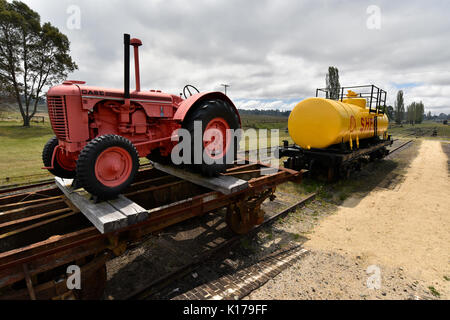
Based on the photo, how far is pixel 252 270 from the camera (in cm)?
387

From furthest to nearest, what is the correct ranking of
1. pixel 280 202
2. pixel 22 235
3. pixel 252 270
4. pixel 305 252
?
pixel 280 202 → pixel 305 252 → pixel 252 270 → pixel 22 235

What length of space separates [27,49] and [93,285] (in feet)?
91.1

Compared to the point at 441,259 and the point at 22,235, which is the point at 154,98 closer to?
the point at 22,235

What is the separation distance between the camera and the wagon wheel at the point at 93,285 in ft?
9.11

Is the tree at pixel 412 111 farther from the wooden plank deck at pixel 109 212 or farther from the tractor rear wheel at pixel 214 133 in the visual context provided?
the wooden plank deck at pixel 109 212

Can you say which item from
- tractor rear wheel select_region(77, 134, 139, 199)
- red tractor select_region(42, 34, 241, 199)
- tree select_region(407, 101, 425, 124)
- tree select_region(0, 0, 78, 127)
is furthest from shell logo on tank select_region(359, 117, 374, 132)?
tree select_region(407, 101, 425, 124)

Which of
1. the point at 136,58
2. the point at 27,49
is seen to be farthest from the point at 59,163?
the point at 27,49

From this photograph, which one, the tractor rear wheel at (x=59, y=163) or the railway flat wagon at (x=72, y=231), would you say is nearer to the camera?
the railway flat wagon at (x=72, y=231)

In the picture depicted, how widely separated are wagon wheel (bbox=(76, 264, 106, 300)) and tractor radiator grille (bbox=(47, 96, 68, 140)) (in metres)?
1.87

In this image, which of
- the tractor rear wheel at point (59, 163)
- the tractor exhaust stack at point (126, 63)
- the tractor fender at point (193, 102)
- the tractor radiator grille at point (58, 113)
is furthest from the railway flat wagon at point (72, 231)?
the tractor exhaust stack at point (126, 63)

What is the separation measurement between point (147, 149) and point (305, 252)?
343cm

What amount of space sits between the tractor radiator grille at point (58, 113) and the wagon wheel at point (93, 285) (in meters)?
1.87

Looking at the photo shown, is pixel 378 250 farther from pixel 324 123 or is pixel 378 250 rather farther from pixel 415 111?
pixel 415 111
